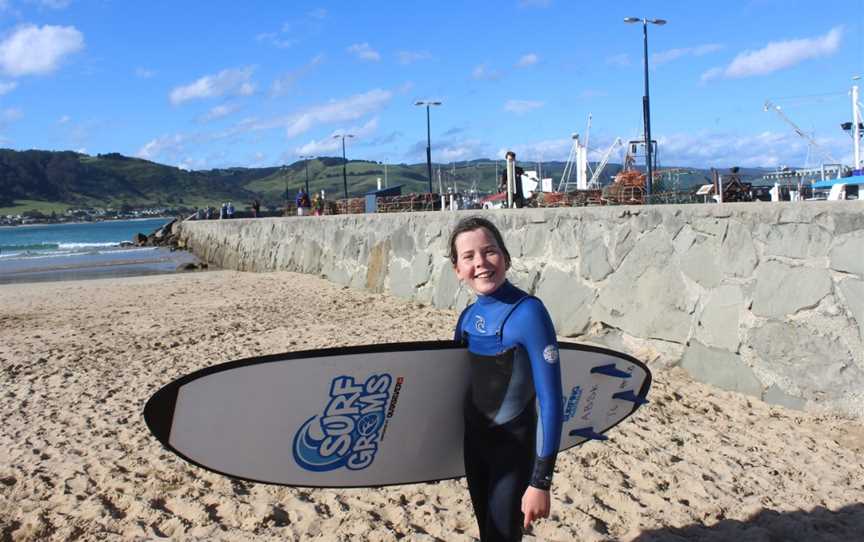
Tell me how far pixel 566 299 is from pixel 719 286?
1.71 meters

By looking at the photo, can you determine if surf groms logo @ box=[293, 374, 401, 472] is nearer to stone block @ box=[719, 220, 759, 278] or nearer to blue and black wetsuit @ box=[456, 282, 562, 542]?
blue and black wetsuit @ box=[456, 282, 562, 542]

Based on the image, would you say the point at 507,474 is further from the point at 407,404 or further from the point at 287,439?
the point at 287,439

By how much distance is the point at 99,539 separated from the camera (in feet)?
10.5

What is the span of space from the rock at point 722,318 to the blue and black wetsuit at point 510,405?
3232 mm

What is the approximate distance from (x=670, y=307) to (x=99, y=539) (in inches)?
163

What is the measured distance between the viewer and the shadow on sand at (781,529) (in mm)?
3062

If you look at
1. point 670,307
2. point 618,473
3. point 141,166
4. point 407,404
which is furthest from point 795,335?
point 141,166

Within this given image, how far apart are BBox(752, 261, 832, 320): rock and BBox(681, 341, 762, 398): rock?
15.7 inches

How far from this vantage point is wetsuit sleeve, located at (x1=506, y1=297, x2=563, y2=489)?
2092 mm

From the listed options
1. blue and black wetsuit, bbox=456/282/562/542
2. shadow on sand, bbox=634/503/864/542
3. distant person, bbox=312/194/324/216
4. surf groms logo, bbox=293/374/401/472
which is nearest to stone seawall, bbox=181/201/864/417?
shadow on sand, bbox=634/503/864/542

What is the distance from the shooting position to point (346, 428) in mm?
2523

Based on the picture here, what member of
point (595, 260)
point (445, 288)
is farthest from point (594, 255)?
point (445, 288)

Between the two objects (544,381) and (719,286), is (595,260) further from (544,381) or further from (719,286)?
(544,381)

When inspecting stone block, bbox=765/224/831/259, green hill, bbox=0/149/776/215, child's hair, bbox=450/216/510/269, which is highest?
green hill, bbox=0/149/776/215
